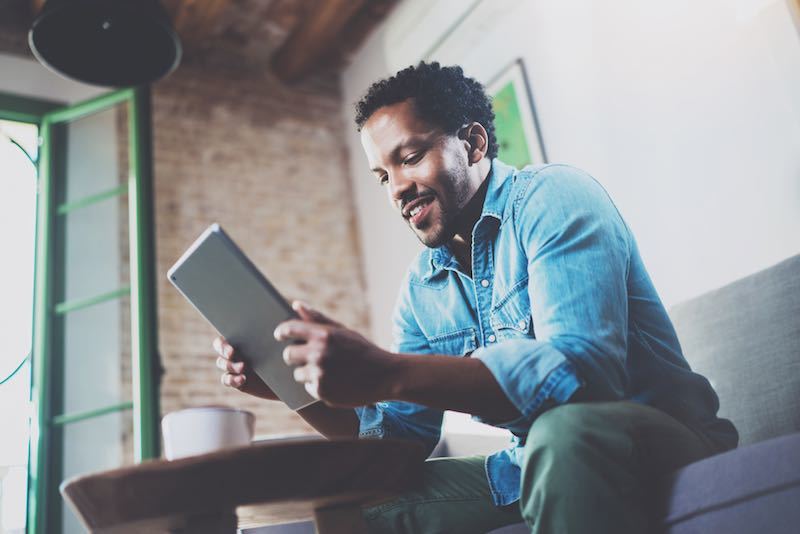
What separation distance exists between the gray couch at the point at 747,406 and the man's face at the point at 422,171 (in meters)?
0.61

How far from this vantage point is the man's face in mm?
1580

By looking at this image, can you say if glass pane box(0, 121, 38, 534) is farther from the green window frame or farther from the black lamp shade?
the black lamp shade

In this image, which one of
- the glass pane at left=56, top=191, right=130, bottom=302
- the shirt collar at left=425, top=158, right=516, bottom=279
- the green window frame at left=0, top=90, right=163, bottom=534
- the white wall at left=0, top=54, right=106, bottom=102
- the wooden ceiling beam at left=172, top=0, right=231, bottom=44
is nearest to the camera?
the shirt collar at left=425, top=158, right=516, bottom=279

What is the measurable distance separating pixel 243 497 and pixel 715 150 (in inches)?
77.7

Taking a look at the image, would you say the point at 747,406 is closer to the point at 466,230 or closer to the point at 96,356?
the point at 466,230

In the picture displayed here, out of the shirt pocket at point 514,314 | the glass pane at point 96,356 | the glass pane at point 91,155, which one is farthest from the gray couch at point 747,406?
the glass pane at point 91,155

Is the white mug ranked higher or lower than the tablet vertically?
lower

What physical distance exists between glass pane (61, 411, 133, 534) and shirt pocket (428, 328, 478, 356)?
193 cm

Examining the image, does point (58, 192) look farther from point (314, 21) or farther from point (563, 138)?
point (563, 138)

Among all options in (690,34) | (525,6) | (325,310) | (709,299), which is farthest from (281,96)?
(709,299)

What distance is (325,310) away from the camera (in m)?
Result: 4.17

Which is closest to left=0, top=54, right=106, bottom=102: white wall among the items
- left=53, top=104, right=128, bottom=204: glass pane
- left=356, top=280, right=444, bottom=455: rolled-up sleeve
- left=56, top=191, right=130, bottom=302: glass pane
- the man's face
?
left=53, top=104, right=128, bottom=204: glass pane

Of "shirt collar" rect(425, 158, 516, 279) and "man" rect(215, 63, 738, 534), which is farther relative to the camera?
"shirt collar" rect(425, 158, 516, 279)

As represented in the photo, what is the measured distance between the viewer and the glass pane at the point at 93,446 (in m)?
3.03
